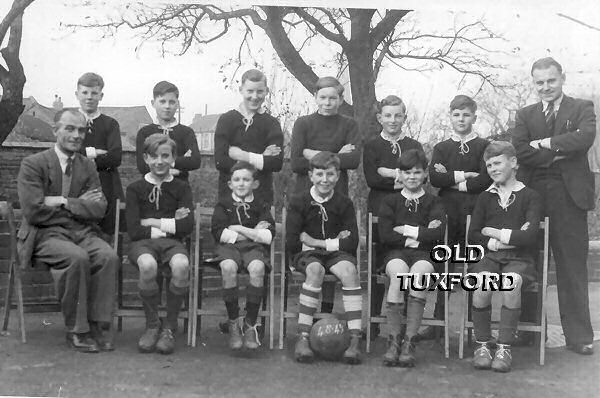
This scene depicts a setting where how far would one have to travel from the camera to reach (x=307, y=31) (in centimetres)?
398

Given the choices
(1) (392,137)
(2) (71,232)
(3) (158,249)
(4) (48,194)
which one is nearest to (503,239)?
(1) (392,137)

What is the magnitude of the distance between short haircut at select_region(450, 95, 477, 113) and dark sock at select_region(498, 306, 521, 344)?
1053 millimetres

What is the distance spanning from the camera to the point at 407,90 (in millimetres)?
4051

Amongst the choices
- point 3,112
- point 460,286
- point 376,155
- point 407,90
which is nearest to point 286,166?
point 376,155

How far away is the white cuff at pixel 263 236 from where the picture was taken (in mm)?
3984

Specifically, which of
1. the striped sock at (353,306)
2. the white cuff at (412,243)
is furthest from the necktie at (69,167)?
the white cuff at (412,243)

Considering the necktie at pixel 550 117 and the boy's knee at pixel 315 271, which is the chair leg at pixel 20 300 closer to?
the boy's knee at pixel 315 271

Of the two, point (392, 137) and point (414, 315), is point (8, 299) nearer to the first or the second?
point (414, 315)

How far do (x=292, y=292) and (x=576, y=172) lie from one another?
1.63 meters

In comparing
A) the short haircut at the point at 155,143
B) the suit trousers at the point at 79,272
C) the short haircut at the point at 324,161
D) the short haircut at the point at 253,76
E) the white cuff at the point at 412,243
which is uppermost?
the short haircut at the point at 253,76

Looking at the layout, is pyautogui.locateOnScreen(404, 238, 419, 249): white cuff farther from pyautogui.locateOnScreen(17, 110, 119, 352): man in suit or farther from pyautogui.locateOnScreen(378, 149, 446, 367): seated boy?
pyautogui.locateOnScreen(17, 110, 119, 352): man in suit

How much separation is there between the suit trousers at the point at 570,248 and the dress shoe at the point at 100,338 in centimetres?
231

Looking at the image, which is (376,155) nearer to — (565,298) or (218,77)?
(218,77)

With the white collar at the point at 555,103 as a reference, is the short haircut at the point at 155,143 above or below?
below
